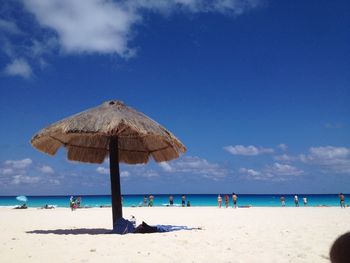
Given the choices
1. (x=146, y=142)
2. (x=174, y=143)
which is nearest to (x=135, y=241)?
(x=174, y=143)

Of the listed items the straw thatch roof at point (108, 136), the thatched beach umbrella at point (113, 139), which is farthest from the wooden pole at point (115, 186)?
the straw thatch roof at point (108, 136)

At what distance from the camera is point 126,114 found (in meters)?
9.95

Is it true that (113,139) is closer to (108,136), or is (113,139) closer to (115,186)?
(108,136)

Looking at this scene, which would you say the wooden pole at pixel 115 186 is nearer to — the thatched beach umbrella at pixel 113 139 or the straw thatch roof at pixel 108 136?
the thatched beach umbrella at pixel 113 139

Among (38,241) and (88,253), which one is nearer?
(88,253)

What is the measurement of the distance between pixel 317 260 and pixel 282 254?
2.20 feet

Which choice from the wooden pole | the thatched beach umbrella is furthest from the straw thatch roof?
the wooden pole

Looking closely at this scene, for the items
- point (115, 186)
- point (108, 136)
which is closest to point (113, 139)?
point (108, 136)

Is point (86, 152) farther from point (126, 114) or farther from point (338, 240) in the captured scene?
point (338, 240)

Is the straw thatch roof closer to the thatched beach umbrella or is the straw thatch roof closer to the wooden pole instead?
the thatched beach umbrella

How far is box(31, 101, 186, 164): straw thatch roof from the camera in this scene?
30.5 ft

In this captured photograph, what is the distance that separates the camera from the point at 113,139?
10.5 metres

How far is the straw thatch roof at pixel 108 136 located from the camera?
928 cm

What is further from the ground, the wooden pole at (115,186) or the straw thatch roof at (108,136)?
the straw thatch roof at (108,136)
